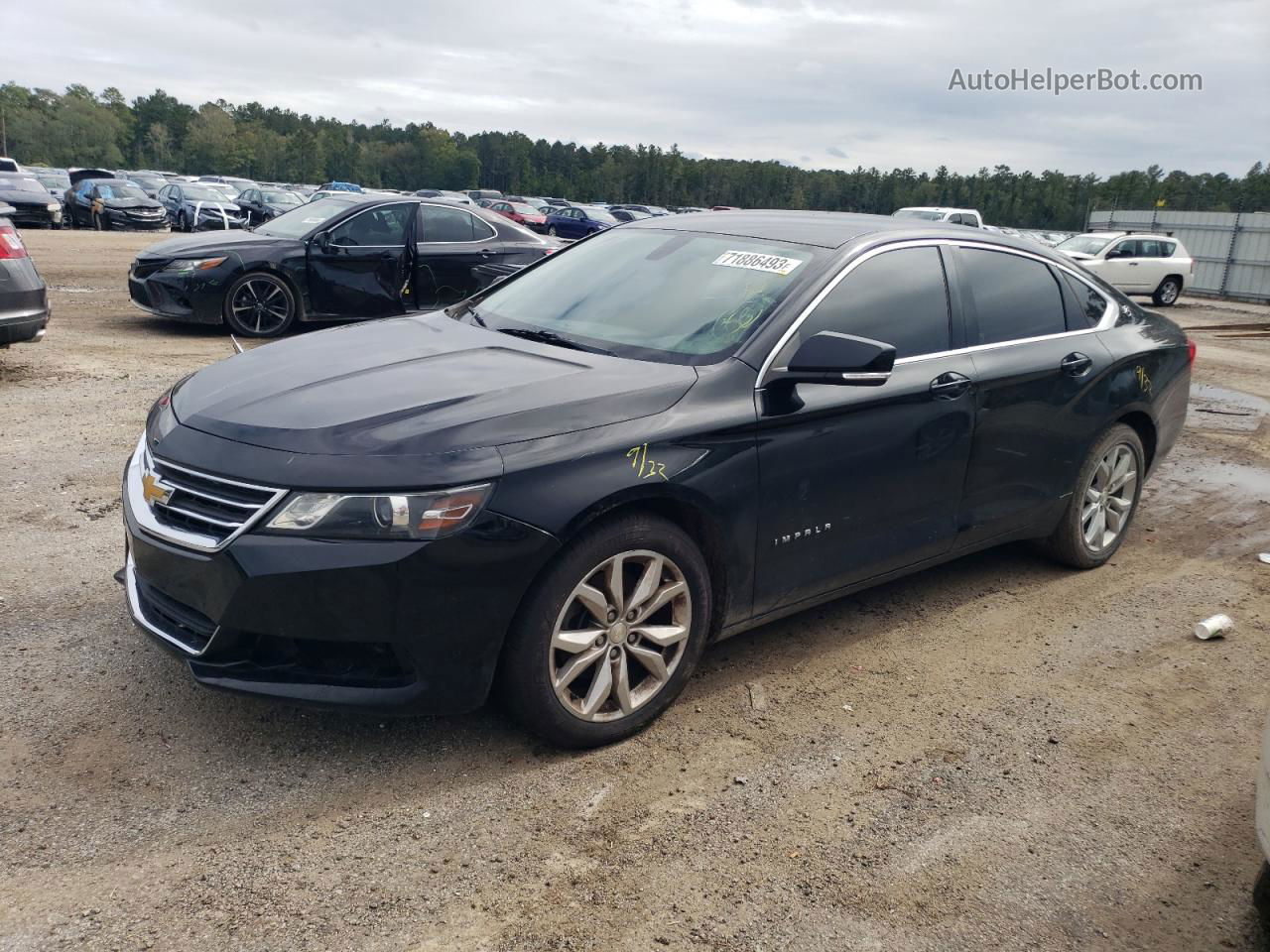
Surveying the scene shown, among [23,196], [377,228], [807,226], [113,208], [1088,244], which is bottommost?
[113,208]

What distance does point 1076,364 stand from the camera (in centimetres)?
490

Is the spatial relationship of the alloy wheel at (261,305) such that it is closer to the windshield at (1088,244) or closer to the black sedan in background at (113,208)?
the windshield at (1088,244)

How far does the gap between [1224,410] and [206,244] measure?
32.7ft

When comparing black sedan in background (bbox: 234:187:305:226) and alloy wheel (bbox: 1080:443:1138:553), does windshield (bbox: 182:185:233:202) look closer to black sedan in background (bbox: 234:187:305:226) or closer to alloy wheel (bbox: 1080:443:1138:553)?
black sedan in background (bbox: 234:187:305:226)

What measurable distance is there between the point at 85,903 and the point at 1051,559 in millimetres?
4497

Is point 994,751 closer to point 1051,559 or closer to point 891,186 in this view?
point 1051,559

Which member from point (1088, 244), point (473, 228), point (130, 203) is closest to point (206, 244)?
point (473, 228)

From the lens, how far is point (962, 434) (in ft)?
14.3

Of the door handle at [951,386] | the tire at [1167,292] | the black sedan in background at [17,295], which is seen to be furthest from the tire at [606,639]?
the tire at [1167,292]

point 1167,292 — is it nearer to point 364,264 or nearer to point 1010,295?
point 364,264

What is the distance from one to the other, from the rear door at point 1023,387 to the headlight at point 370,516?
2.42 m

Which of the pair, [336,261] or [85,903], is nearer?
[85,903]

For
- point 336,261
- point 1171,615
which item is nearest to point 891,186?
point 336,261

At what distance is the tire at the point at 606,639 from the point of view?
3170 millimetres
